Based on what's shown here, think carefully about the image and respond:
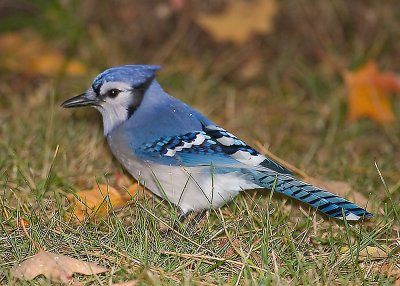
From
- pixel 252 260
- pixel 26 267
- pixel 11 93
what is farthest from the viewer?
pixel 11 93

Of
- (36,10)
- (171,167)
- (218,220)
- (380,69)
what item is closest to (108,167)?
(171,167)

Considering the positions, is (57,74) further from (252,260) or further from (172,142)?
(252,260)

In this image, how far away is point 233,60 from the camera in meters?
4.54

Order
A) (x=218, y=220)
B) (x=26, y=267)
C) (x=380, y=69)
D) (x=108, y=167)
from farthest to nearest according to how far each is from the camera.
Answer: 1. (x=380, y=69)
2. (x=108, y=167)
3. (x=218, y=220)
4. (x=26, y=267)

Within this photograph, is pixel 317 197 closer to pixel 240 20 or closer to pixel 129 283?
pixel 129 283

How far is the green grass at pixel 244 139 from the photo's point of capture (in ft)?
7.34

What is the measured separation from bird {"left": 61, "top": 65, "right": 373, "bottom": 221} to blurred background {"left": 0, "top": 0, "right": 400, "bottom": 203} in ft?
2.44

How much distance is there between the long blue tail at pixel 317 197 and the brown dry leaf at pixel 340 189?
39 centimetres

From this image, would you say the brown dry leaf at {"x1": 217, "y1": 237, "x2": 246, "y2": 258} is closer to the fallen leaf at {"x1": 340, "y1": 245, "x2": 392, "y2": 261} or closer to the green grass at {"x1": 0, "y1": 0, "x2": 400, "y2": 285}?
the green grass at {"x1": 0, "y1": 0, "x2": 400, "y2": 285}

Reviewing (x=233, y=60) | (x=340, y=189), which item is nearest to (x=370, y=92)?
(x=233, y=60)

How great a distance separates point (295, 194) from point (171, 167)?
560 millimetres

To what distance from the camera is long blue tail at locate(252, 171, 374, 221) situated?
93.4 inches

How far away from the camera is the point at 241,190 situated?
266 cm

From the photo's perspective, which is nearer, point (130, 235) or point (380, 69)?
point (130, 235)
